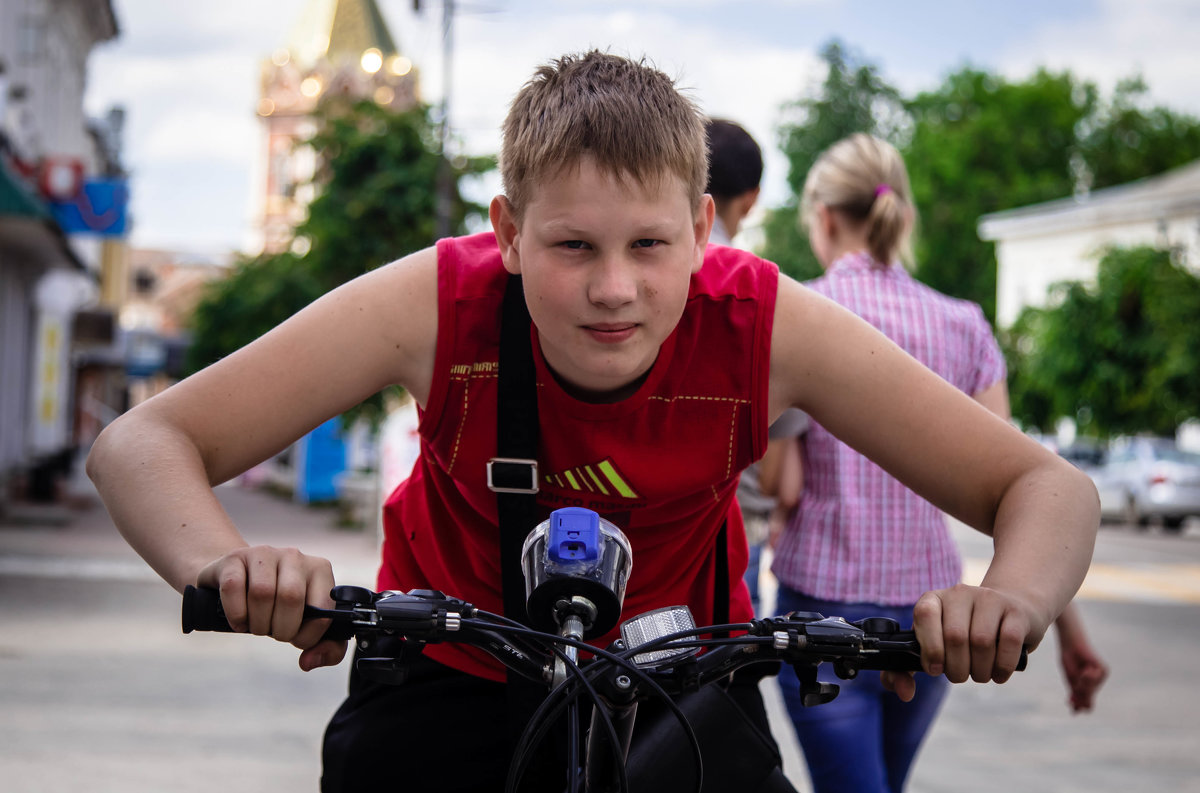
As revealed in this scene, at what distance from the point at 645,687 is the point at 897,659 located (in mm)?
339

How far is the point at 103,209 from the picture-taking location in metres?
19.5

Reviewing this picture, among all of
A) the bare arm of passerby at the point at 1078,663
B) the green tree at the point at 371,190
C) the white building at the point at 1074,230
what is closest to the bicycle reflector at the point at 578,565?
the bare arm of passerby at the point at 1078,663

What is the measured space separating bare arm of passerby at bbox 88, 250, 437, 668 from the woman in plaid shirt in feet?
5.29

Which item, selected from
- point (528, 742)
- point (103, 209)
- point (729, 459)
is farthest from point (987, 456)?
point (103, 209)

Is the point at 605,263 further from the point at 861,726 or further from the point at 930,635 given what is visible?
the point at 861,726

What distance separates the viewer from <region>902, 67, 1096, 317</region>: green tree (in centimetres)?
5391

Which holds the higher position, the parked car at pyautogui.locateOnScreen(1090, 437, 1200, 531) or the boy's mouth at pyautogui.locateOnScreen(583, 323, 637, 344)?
the boy's mouth at pyautogui.locateOnScreen(583, 323, 637, 344)

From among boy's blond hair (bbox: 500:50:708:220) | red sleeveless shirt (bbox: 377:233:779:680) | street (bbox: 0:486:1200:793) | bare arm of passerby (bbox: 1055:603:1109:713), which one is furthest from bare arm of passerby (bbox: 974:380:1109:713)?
street (bbox: 0:486:1200:793)

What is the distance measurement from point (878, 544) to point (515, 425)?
1.73m

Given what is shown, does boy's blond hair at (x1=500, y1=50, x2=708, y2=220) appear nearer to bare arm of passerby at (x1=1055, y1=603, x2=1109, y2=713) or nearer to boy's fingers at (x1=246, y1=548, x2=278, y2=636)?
boy's fingers at (x1=246, y1=548, x2=278, y2=636)

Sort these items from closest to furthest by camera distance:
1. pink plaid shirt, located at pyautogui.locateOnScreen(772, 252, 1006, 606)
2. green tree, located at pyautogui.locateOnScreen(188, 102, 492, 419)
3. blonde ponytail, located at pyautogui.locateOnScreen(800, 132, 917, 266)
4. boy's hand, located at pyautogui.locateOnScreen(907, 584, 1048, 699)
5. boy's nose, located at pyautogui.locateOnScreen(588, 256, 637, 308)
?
1. boy's hand, located at pyautogui.locateOnScreen(907, 584, 1048, 699)
2. boy's nose, located at pyautogui.locateOnScreen(588, 256, 637, 308)
3. pink plaid shirt, located at pyautogui.locateOnScreen(772, 252, 1006, 606)
4. blonde ponytail, located at pyautogui.locateOnScreen(800, 132, 917, 266)
5. green tree, located at pyautogui.locateOnScreen(188, 102, 492, 419)

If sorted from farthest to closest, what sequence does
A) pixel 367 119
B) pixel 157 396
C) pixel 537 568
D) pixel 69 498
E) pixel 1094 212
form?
pixel 1094 212 < pixel 69 498 < pixel 367 119 < pixel 157 396 < pixel 537 568

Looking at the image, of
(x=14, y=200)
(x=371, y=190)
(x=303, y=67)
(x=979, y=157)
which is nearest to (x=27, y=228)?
(x=371, y=190)

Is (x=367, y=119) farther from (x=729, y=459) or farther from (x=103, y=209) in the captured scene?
(x=729, y=459)
